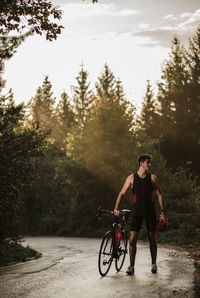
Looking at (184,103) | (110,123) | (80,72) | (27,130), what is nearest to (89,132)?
(110,123)

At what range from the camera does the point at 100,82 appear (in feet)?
205

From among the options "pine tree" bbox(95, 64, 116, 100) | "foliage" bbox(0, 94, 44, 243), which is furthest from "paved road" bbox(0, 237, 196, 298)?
"pine tree" bbox(95, 64, 116, 100)

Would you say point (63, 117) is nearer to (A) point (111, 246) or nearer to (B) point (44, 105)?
(B) point (44, 105)

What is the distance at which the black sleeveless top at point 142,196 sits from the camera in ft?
29.2

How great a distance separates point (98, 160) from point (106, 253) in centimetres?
1986

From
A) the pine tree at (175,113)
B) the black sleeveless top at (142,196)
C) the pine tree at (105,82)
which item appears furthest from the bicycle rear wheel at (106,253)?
the pine tree at (105,82)

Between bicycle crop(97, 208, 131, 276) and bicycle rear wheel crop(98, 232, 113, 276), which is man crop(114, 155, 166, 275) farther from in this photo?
bicycle rear wheel crop(98, 232, 113, 276)

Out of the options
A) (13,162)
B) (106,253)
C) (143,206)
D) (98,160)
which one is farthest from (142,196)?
(98,160)

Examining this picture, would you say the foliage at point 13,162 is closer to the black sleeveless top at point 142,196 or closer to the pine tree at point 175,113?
the black sleeveless top at point 142,196

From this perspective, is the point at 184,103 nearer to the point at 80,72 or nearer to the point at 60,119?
the point at 80,72

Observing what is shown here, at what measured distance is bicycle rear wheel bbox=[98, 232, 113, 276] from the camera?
8.52 meters

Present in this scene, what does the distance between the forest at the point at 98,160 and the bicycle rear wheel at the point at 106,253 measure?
3.91 meters

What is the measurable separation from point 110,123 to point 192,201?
8142 millimetres

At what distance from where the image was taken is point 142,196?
29.3ft
